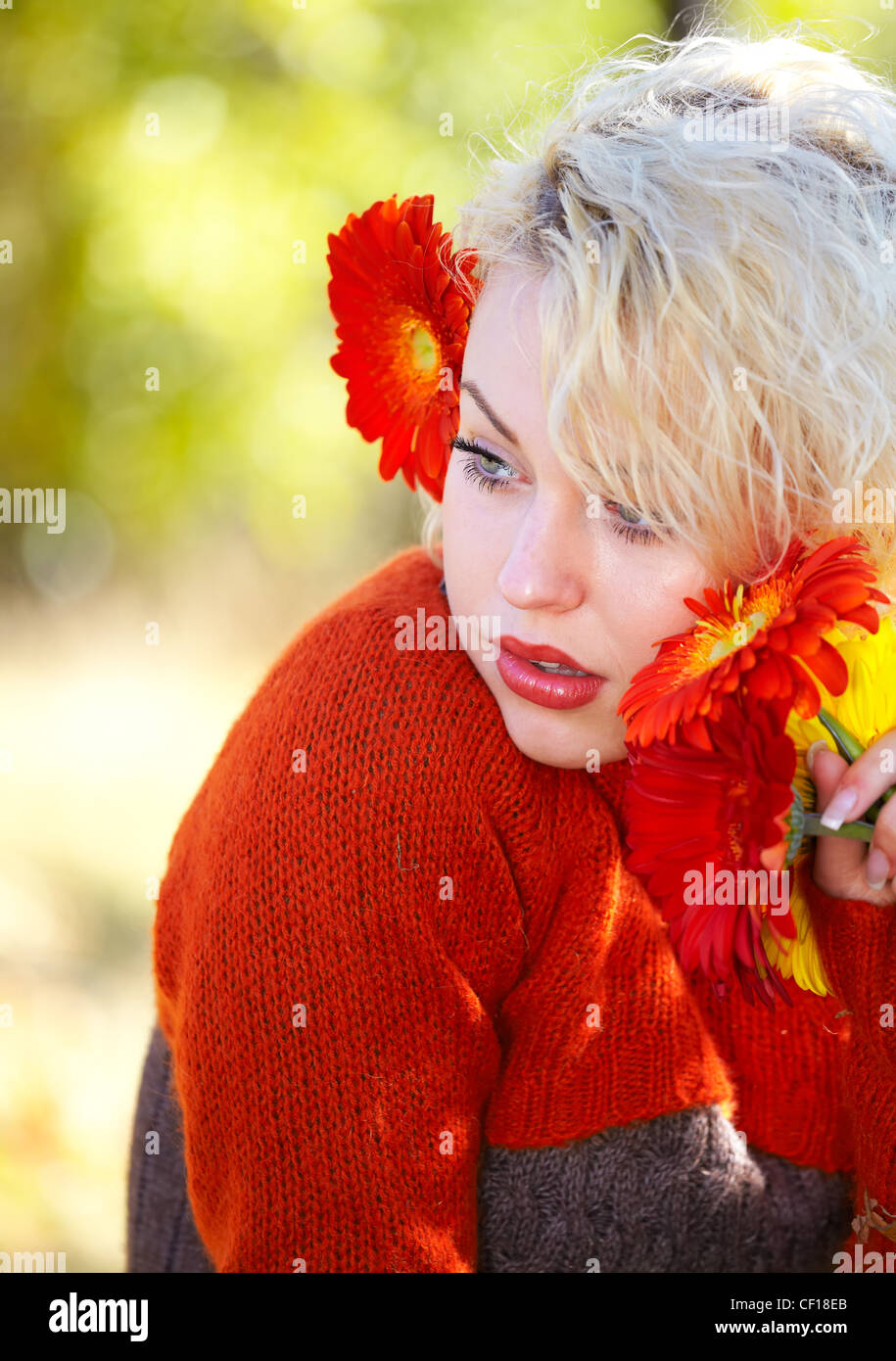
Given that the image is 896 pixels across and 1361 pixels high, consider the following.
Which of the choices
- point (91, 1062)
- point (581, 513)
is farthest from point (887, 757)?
point (91, 1062)

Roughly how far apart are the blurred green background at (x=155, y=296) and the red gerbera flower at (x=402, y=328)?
5.70 ft

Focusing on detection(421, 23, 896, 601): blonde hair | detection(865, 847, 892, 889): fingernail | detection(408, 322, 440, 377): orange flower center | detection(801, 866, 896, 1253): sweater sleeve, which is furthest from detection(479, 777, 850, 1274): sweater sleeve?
detection(408, 322, 440, 377): orange flower center

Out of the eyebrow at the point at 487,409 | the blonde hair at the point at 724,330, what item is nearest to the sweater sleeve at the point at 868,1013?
the blonde hair at the point at 724,330

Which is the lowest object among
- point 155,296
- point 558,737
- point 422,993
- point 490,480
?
A: point 422,993

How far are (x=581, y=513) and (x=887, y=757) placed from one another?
0.35m

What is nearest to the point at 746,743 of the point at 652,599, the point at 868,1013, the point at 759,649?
the point at 759,649

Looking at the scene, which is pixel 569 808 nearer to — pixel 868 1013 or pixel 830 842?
pixel 830 842

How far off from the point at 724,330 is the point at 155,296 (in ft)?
8.85

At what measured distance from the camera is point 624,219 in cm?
109

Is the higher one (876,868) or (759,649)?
(759,649)

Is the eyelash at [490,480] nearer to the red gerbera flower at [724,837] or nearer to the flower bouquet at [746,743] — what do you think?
the flower bouquet at [746,743]

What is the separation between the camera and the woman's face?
1.11 m

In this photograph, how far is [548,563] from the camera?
1.10m

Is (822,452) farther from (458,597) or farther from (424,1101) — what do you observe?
(424,1101)
